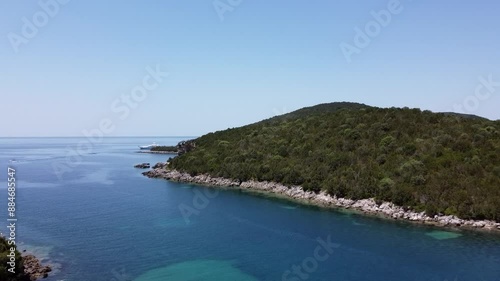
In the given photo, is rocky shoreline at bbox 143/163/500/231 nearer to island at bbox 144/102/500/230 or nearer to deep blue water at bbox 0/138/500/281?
island at bbox 144/102/500/230

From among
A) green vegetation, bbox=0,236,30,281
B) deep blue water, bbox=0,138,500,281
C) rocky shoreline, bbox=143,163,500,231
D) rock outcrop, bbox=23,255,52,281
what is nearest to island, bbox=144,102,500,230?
rocky shoreline, bbox=143,163,500,231

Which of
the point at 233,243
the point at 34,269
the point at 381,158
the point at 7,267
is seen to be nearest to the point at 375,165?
the point at 381,158

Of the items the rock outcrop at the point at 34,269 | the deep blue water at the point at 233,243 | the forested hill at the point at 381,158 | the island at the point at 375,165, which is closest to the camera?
the rock outcrop at the point at 34,269

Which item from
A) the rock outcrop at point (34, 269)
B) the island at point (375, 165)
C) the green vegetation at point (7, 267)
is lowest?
the rock outcrop at point (34, 269)

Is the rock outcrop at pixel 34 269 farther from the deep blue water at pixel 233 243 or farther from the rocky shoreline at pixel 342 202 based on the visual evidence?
the rocky shoreline at pixel 342 202

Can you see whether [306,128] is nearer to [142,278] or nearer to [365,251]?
[365,251]

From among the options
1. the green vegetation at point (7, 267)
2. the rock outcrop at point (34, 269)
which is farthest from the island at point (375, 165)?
the green vegetation at point (7, 267)
